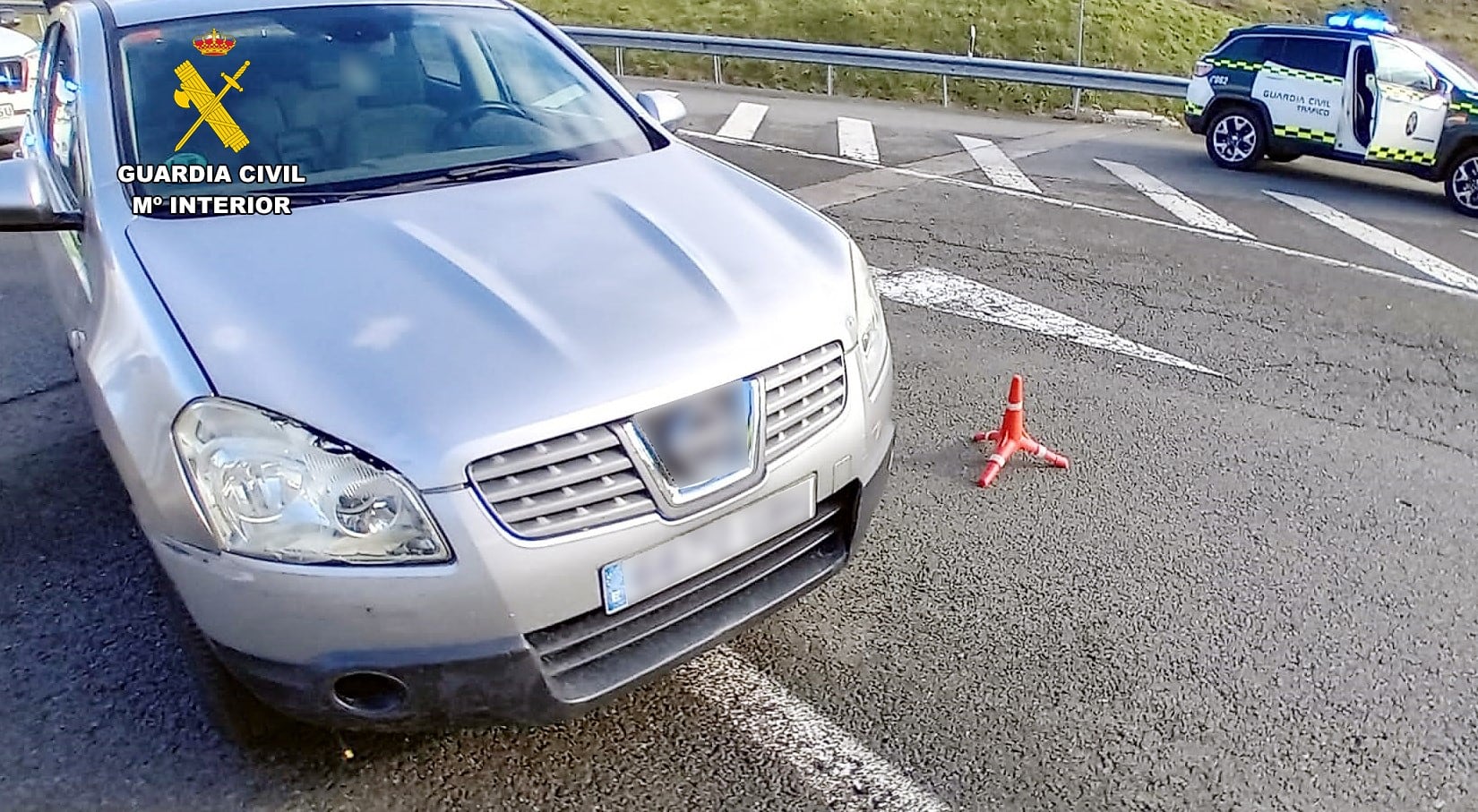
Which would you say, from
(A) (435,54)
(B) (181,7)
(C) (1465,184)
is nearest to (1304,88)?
(C) (1465,184)

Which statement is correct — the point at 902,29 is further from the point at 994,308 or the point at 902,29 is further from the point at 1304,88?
the point at 994,308

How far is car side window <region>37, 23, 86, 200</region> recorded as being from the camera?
11.3ft

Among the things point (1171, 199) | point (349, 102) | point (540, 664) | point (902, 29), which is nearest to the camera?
point (540, 664)

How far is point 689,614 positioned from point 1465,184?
9866 millimetres

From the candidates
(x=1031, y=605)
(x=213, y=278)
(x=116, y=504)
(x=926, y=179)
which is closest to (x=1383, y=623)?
(x=1031, y=605)

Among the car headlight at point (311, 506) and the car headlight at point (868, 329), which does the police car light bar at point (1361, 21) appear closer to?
the car headlight at point (868, 329)

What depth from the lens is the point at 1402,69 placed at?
10211 millimetres

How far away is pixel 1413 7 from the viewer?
32.7 metres

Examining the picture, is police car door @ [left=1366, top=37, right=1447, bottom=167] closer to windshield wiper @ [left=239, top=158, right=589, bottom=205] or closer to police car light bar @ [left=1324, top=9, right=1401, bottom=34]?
police car light bar @ [left=1324, top=9, right=1401, bottom=34]

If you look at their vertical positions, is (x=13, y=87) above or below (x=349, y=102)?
below

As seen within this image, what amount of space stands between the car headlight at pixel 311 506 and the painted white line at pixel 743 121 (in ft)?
34.7

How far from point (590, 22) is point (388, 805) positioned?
882 inches

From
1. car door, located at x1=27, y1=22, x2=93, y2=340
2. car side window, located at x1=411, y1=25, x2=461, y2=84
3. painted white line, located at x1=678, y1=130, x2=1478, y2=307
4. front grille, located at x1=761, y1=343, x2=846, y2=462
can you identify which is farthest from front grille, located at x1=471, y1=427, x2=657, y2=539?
painted white line, located at x1=678, y1=130, x2=1478, y2=307

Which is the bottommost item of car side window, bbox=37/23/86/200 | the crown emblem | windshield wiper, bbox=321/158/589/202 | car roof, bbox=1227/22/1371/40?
car roof, bbox=1227/22/1371/40
